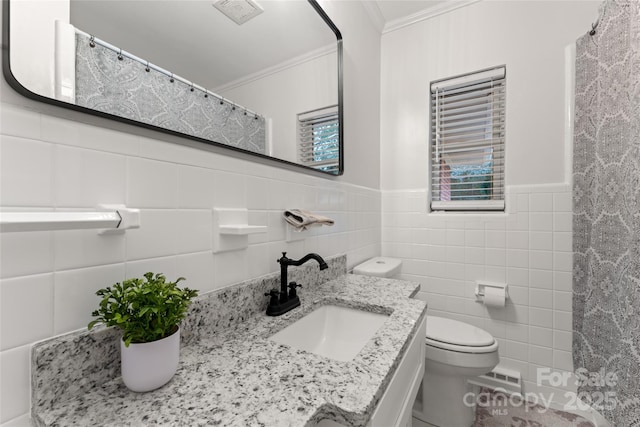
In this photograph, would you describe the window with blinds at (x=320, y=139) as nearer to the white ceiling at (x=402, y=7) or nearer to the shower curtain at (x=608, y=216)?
the white ceiling at (x=402, y=7)

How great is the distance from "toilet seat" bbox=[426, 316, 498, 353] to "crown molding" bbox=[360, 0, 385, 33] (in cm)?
196

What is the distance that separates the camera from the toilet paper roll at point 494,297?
1.53m

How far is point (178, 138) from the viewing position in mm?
659

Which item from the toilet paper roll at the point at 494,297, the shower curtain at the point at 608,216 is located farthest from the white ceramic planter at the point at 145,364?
the toilet paper roll at the point at 494,297

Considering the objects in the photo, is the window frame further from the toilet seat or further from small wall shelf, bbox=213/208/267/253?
the toilet seat

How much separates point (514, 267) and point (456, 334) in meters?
0.58

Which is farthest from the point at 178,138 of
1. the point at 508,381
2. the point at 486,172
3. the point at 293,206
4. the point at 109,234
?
the point at 508,381

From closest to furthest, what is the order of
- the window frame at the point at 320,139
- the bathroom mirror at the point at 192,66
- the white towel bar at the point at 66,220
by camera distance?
the white towel bar at the point at 66,220
the bathroom mirror at the point at 192,66
the window frame at the point at 320,139

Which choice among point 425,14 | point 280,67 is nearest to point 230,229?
point 280,67

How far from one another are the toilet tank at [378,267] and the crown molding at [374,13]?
160cm

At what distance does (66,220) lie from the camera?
399mm

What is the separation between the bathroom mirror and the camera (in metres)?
0.46

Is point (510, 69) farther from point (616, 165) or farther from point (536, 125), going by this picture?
point (616, 165)

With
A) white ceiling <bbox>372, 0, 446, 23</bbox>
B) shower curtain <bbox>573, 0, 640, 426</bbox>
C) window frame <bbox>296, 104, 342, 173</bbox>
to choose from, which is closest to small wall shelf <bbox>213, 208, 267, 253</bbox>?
window frame <bbox>296, 104, 342, 173</bbox>
